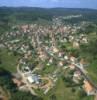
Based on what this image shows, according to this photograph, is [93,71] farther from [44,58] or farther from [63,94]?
[44,58]

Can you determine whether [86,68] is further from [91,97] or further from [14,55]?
[14,55]

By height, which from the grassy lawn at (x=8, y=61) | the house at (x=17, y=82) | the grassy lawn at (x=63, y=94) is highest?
the grassy lawn at (x=63, y=94)

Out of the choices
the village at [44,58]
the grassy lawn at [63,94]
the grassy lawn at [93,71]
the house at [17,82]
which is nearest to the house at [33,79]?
the village at [44,58]

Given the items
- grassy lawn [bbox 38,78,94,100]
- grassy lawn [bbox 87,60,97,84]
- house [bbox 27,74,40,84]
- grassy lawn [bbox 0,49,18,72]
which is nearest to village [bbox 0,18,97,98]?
house [bbox 27,74,40,84]

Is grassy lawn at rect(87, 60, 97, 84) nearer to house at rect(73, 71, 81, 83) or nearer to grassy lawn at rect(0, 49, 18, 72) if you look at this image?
house at rect(73, 71, 81, 83)

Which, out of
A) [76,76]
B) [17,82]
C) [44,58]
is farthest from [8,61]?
[76,76]

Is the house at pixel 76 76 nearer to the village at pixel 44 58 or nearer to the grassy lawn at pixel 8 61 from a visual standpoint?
the village at pixel 44 58
